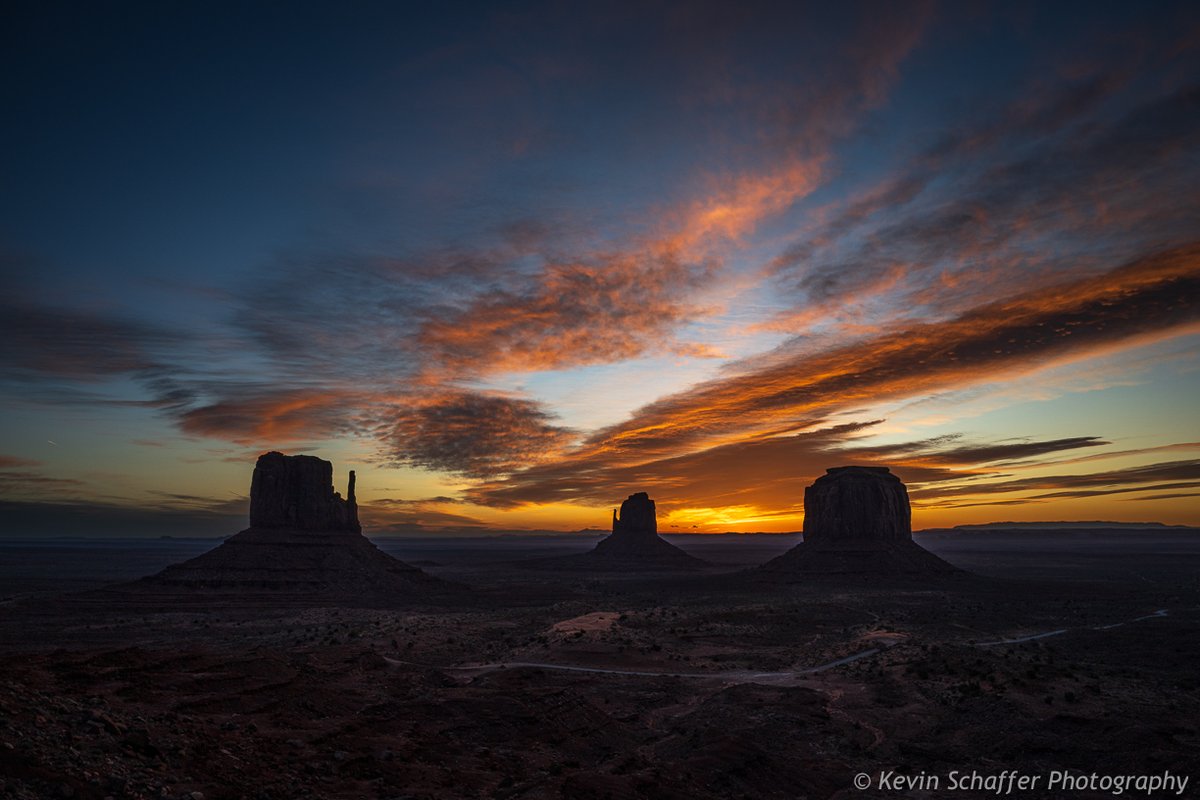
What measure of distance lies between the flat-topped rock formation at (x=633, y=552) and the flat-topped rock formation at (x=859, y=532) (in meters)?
40.8

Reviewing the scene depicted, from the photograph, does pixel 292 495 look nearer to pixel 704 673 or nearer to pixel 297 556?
pixel 297 556

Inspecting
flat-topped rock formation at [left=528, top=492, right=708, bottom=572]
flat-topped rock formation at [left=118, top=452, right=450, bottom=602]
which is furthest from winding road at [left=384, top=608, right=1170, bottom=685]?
flat-topped rock formation at [left=528, top=492, right=708, bottom=572]

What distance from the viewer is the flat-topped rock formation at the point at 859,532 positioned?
99.8 m

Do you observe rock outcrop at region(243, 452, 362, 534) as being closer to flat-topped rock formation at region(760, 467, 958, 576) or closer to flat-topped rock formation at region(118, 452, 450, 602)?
flat-topped rock formation at region(118, 452, 450, 602)

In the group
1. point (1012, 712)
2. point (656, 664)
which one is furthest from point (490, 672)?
point (1012, 712)

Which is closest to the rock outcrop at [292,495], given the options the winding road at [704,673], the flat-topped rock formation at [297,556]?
the flat-topped rock formation at [297,556]

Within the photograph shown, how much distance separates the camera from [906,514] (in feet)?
366

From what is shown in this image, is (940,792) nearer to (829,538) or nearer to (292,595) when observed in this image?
(292,595)

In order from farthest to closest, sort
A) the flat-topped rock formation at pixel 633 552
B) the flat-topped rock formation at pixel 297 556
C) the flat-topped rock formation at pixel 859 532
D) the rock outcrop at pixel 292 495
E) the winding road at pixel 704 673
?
the flat-topped rock formation at pixel 633 552 → the flat-topped rock formation at pixel 859 532 → the rock outcrop at pixel 292 495 → the flat-topped rock formation at pixel 297 556 → the winding road at pixel 704 673

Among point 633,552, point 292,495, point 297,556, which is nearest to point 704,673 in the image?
point 297,556

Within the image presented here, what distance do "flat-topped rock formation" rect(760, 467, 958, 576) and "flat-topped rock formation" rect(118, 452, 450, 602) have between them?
6000cm

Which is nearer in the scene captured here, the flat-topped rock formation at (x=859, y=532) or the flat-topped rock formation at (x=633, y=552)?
the flat-topped rock formation at (x=859, y=532)

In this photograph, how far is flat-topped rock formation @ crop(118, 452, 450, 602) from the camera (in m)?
81.1

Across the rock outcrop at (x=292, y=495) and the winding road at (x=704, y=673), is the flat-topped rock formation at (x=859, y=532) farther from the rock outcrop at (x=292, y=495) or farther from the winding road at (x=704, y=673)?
the rock outcrop at (x=292, y=495)
